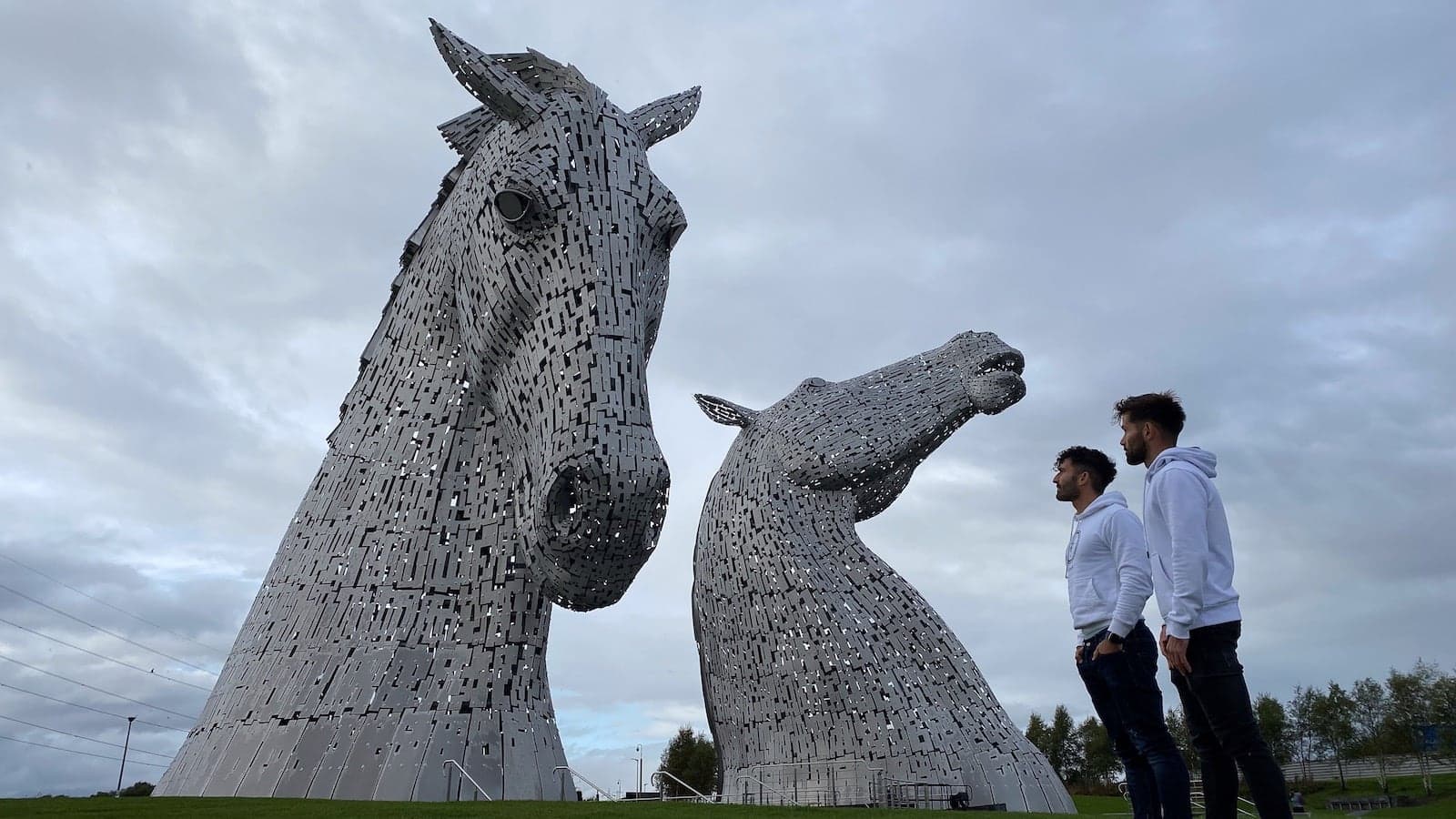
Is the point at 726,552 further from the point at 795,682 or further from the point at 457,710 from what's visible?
the point at 457,710

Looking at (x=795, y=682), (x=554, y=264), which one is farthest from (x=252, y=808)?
(x=795, y=682)

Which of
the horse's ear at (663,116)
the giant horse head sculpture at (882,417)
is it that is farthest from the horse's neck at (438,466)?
the giant horse head sculpture at (882,417)

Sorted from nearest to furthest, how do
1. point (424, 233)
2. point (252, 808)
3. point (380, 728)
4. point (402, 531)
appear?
point (252, 808) < point (380, 728) < point (402, 531) < point (424, 233)

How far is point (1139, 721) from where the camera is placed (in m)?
3.10

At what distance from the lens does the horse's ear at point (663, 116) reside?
401cm

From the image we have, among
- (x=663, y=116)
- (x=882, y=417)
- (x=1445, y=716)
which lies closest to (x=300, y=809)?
(x=663, y=116)

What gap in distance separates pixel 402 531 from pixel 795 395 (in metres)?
8.65

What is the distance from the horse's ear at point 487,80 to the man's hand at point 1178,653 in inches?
104

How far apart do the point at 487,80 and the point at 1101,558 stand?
2.71 metres

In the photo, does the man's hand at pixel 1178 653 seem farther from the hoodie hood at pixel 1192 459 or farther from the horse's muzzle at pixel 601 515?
the horse's muzzle at pixel 601 515

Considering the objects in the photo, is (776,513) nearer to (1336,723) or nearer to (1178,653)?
(1178,653)

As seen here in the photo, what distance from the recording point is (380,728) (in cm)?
331

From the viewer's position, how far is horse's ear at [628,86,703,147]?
4012mm

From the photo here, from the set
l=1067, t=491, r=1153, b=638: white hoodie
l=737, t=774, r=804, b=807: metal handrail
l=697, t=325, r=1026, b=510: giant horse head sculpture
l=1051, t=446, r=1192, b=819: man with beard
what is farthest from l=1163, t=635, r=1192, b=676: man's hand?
l=697, t=325, r=1026, b=510: giant horse head sculpture
